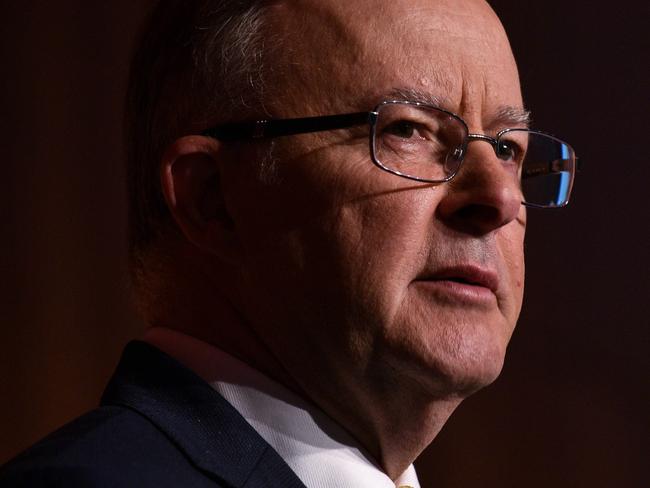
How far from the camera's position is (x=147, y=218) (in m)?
1.62

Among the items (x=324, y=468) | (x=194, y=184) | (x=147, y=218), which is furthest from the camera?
(x=147, y=218)

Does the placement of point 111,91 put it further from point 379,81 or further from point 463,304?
point 463,304

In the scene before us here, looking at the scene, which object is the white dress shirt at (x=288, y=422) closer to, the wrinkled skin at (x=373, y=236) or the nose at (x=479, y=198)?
the wrinkled skin at (x=373, y=236)

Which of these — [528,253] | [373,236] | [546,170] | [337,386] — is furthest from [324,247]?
[528,253]

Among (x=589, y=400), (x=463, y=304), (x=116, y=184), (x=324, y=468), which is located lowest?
(x=589, y=400)

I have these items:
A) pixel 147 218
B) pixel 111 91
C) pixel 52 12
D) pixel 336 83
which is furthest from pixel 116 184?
pixel 336 83

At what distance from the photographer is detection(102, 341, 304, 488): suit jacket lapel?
4.15ft

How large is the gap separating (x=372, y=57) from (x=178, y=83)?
35cm

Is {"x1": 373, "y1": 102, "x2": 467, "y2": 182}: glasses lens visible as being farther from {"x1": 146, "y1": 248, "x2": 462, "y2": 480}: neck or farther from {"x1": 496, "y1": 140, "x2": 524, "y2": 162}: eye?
{"x1": 146, "y1": 248, "x2": 462, "y2": 480}: neck

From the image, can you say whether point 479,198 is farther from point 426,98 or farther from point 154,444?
point 154,444

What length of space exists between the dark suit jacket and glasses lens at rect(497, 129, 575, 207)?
2.24 feet

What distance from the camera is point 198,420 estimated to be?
1.32m

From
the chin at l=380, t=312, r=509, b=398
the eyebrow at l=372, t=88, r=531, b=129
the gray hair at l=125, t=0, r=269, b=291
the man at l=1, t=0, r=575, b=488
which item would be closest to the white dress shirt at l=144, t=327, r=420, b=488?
the man at l=1, t=0, r=575, b=488

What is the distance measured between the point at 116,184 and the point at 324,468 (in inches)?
60.2
